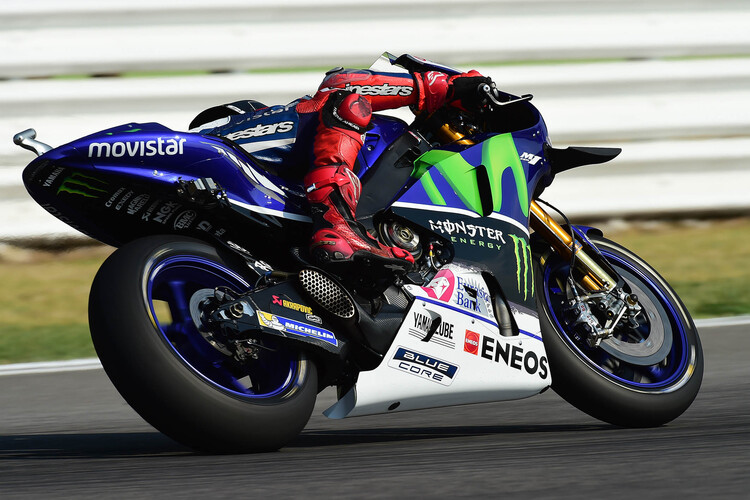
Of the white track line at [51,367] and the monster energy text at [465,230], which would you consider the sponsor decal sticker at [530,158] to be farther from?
the white track line at [51,367]

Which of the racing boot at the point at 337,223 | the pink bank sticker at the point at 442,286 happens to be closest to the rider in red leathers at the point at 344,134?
the racing boot at the point at 337,223

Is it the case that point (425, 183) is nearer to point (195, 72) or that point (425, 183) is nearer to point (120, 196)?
point (120, 196)

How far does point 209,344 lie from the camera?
3498 millimetres

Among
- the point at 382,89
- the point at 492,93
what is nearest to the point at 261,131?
the point at 382,89

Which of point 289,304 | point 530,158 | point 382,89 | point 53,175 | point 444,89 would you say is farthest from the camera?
point 530,158

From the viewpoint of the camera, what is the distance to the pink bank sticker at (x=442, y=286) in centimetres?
381

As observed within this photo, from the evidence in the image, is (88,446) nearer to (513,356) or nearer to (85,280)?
(513,356)

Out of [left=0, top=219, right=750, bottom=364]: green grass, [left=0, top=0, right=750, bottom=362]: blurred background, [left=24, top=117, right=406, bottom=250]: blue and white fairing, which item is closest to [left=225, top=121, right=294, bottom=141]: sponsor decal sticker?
[left=24, top=117, right=406, bottom=250]: blue and white fairing

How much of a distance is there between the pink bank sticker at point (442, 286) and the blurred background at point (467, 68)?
3.05 m

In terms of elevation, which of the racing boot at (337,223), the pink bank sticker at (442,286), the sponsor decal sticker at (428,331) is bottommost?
the sponsor decal sticker at (428,331)

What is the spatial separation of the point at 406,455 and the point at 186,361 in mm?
756

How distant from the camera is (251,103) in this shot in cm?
407

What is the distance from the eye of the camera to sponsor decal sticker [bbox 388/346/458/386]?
12.1ft

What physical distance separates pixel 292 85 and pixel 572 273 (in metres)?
3.69
